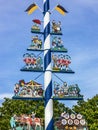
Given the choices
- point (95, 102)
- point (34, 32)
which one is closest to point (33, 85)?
point (34, 32)

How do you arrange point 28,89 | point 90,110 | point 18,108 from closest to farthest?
1. point 28,89
2. point 90,110
3. point 18,108

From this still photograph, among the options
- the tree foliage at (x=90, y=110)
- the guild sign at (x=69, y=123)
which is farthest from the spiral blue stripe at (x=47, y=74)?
the tree foliage at (x=90, y=110)

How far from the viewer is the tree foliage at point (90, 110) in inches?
2053

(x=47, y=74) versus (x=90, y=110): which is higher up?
(x=90, y=110)

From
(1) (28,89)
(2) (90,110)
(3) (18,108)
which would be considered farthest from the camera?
(3) (18,108)

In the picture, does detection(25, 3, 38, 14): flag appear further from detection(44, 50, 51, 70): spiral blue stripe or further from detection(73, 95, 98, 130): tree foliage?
detection(73, 95, 98, 130): tree foliage

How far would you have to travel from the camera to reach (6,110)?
2261 inches

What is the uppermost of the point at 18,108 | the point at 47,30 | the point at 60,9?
the point at 18,108

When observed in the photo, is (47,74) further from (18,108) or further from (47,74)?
(18,108)

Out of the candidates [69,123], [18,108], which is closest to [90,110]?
[18,108]

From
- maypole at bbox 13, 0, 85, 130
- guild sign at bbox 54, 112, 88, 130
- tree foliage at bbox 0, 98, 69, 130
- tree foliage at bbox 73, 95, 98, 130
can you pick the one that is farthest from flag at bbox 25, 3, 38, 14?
tree foliage at bbox 0, 98, 69, 130

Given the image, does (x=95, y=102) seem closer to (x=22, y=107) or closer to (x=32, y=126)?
(x=22, y=107)

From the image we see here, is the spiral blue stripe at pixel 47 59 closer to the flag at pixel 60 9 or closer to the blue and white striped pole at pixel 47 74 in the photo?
the blue and white striped pole at pixel 47 74

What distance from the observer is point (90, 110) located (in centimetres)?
5303
